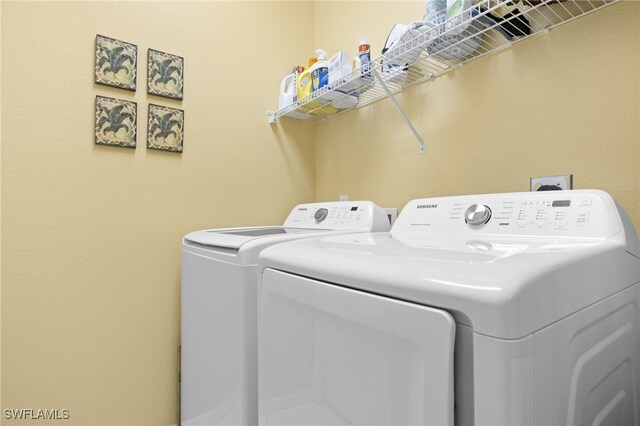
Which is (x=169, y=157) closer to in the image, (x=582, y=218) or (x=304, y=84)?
(x=304, y=84)

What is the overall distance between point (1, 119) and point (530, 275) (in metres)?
1.76

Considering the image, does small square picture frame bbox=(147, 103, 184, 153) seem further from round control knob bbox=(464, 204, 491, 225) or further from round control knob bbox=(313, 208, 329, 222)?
round control knob bbox=(464, 204, 491, 225)

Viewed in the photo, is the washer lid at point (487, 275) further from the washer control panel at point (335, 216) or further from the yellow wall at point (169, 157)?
the washer control panel at point (335, 216)

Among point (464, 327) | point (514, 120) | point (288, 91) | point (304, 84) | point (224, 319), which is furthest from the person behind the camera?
point (288, 91)

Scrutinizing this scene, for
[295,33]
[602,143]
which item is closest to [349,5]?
[295,33]

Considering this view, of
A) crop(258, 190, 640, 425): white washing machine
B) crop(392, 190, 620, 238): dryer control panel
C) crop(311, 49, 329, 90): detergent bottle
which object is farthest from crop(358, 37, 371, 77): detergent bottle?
crop(258, 190, 640, 425): white washing machine

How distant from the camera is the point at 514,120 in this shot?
1268 mm

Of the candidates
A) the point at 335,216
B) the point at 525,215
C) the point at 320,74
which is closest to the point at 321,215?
the point at 335,216

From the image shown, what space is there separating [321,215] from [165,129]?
2.75 feet

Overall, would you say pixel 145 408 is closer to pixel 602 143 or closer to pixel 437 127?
pixel 437 127

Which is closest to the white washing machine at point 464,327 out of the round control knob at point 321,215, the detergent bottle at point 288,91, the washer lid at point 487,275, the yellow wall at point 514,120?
the washer lid at point 487,275

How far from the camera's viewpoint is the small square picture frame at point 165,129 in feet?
5.37

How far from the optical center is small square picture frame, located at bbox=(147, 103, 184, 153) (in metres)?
1.64

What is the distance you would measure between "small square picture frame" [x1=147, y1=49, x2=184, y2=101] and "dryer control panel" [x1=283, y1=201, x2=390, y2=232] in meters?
0.82
